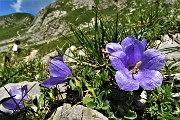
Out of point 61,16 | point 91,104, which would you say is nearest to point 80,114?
point 91,104

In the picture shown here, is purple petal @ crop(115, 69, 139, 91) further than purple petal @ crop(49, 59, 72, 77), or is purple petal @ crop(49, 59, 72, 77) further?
purple petal @ crop(49, 59, 72, 77)

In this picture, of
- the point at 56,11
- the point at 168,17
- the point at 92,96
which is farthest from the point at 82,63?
the point at 56,11

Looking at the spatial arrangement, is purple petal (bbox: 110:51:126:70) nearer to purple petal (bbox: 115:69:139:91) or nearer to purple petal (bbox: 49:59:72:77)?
purple petal (bbox: 115:69:139:91)

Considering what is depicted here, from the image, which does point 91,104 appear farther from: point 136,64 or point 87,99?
point 136,64

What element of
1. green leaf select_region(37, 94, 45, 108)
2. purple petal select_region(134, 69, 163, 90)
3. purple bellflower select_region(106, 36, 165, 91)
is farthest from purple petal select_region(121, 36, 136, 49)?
green leaf select_region(37, 94, 45, 108)

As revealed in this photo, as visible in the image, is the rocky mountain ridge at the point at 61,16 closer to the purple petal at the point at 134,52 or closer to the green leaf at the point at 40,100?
the green leaf at the point at 40,100
